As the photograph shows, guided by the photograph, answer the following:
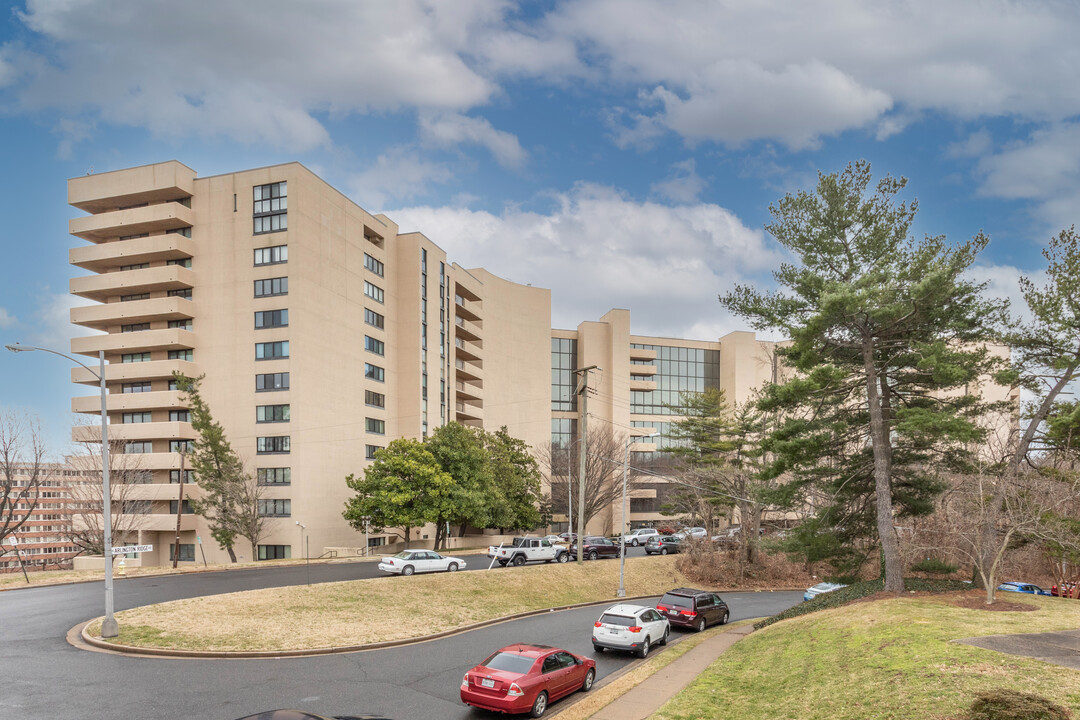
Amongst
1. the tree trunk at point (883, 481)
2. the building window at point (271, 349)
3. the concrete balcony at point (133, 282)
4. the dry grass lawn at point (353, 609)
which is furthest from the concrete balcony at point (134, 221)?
the tree trunk at point (883, 481)

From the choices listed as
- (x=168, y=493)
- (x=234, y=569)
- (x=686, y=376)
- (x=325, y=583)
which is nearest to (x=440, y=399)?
(x=168, y=493)

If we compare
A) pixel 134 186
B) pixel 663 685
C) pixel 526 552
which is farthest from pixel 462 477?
pixel 134 186

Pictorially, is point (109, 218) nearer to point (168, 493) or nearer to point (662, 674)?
point (168, 493)

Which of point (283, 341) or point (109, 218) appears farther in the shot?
point (109, 218)

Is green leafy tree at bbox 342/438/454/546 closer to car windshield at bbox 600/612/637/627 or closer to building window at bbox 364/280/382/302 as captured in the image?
building window at bbox 364/280/382/302

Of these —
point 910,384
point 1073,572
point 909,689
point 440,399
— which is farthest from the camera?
point 440,399

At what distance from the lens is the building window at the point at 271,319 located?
54031 mm

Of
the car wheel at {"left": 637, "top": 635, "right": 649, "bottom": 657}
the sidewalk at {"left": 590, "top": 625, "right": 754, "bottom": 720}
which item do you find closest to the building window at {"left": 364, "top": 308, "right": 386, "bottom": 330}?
the sidewalk at {"left": 590, "top": 625, "right": 754, "bottom": 720}

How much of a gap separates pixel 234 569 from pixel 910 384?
3671 centimetres

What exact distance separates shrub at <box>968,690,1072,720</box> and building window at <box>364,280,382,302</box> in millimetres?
57948

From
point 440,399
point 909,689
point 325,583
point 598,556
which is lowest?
point 598,556

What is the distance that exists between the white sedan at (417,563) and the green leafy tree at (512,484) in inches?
765

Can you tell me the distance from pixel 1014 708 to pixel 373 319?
59.0 metres

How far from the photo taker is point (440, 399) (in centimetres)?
7056
